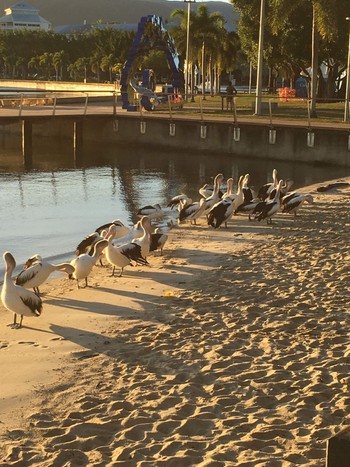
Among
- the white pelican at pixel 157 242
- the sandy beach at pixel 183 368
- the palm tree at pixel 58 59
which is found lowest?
the sandy beach at pixel 183 368

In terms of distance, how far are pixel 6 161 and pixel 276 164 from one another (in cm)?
1326

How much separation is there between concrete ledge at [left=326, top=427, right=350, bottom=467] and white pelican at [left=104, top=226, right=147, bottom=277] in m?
9.73

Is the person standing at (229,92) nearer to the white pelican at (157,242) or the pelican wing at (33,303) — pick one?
the white pelican at (157,242)

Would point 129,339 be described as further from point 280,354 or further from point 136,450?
point 136,450

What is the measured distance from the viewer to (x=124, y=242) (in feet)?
60.3

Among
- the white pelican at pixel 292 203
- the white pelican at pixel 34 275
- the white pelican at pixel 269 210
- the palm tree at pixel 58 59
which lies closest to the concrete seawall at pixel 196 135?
the white pelican at pixel 292 203

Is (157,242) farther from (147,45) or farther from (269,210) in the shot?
(147,45)

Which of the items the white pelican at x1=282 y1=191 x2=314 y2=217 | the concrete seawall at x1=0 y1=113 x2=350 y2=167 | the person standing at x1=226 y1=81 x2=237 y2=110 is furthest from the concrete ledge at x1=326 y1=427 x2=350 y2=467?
the person standing at x1=226 y1=81 x2=237 y2=110

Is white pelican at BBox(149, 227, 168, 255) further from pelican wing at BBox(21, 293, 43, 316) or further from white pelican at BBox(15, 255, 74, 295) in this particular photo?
pelican wing at BBox(21, 293, 43, 316)

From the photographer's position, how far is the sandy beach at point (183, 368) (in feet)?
23.8

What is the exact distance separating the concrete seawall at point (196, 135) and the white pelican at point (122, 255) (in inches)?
917

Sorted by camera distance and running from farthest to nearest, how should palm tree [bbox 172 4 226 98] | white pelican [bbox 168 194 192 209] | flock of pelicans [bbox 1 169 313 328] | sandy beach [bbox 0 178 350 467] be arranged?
palm tree [bbox 172 4 226 98], white pelican [bbox 168 194 192 209], flock of pelicans [bbox 1 169 313 328], sandy beach [bbox 0 178 350 467]

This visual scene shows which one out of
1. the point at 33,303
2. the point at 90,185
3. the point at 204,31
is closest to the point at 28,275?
the point at 33,303

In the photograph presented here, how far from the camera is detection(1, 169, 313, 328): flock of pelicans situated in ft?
36.6
